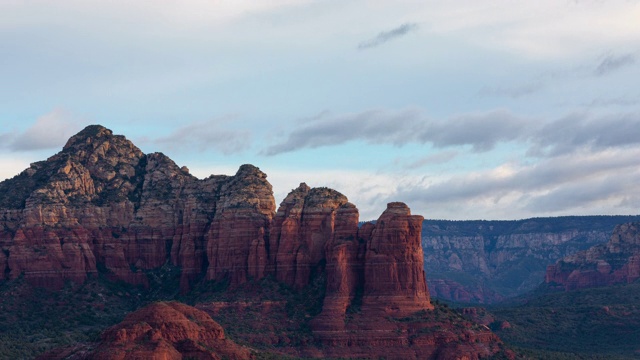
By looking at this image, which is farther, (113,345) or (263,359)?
(263,359)

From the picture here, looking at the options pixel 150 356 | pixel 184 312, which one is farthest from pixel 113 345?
pixel 184 312

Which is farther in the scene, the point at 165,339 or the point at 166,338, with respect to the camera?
the point at 166,338

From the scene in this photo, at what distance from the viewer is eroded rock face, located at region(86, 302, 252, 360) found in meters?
174

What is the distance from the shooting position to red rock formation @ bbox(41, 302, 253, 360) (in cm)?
17446

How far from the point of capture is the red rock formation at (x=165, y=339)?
174 m

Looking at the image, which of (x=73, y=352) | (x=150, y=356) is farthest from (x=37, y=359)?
(x=150, y=356)

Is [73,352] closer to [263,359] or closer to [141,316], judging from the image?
[141,316]

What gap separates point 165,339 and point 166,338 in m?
0.63

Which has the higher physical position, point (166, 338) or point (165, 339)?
point (166, 338)

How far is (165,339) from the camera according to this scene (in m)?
180

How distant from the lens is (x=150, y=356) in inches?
6816

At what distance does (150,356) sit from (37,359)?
17.8m

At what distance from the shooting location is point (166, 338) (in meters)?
181

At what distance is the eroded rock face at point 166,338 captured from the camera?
174m
